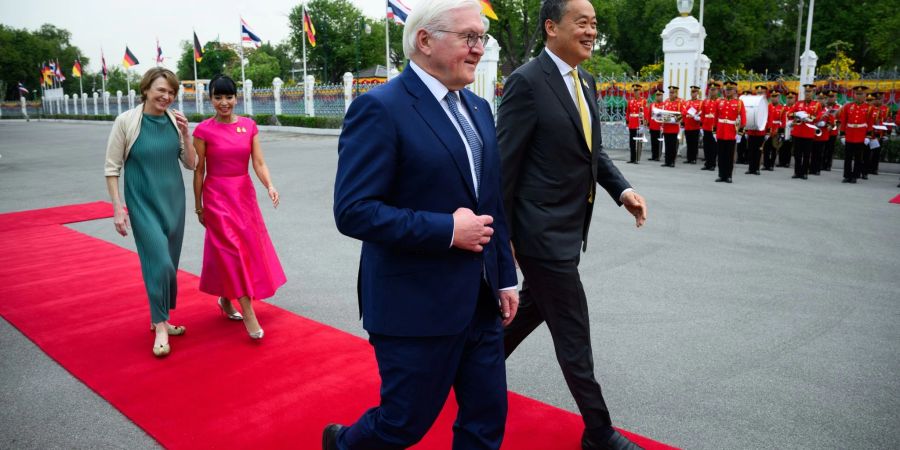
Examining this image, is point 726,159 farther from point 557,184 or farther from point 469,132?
point 469,132

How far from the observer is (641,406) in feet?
11.3

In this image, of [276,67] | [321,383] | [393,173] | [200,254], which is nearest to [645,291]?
[321,383]

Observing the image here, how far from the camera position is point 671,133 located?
15508 millimetres

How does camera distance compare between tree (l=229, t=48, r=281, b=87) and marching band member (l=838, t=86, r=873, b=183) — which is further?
tree (l=229, t=48, r=281, b=87)

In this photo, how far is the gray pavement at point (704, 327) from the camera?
3270 mm

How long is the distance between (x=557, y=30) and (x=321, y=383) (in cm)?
228

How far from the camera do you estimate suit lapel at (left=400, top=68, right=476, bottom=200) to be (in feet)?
6.55

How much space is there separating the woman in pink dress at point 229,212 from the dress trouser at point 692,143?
1344 cm

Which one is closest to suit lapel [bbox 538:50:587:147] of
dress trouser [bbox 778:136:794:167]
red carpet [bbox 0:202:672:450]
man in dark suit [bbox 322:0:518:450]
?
man in dark suit [bbox 322:0:518:450]

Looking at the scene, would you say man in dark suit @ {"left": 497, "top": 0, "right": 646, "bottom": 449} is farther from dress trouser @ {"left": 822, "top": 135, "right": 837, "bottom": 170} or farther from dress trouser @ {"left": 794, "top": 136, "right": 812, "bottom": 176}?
dress trouser @ {"left": 822, "top": 135, "right": 837, "bottom": 170}

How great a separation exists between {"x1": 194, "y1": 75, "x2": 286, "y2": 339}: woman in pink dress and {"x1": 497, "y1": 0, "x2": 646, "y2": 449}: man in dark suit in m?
2.25

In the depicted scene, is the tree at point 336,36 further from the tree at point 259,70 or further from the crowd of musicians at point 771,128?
the crowd of musicians at point 771,128

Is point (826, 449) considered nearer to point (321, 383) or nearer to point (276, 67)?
point (321, 383)

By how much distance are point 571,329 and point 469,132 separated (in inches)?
42.7
